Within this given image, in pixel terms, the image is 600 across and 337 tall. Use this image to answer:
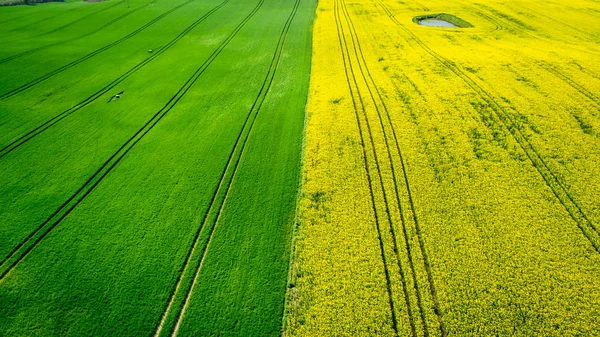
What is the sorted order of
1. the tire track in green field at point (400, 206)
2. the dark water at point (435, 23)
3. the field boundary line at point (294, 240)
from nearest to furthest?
the tire track in green field at point (400, 206), the field boundary line at point (294, 240), the dark water at point (435, 23)

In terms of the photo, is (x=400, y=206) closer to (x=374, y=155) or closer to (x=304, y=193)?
(x=374, y=155)

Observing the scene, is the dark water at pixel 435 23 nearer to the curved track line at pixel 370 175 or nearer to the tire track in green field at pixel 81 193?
the curved track line at pixel 370 175

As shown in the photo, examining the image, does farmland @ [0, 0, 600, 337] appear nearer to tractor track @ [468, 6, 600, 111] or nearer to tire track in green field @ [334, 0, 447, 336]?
tire track in green field @ [334, 0, 447, 336]

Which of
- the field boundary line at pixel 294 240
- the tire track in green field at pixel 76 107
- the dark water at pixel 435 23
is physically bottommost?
the field boundary line at pixel 294 240

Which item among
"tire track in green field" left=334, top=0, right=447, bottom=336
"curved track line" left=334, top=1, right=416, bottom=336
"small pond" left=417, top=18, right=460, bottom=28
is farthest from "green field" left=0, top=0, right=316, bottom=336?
"small pond" left=417, top=18, right=460, bottom=28

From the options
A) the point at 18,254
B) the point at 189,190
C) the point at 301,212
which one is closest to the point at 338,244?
the point at 301,212

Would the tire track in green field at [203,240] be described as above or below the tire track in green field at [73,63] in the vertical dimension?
below

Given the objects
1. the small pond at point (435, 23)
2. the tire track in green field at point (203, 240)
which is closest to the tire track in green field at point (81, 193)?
the tire track in green field at point (203, 240)
